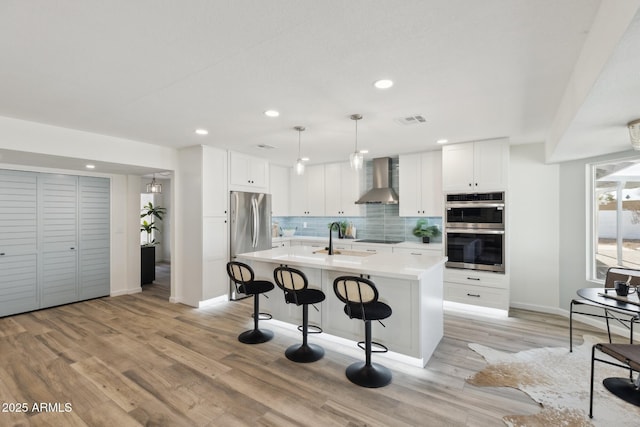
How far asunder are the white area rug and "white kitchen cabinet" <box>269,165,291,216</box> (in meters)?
4.44

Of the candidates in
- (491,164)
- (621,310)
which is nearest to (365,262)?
(621,310)

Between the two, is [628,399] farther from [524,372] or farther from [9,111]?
[9,111]

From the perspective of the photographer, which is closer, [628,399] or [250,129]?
[628,399]

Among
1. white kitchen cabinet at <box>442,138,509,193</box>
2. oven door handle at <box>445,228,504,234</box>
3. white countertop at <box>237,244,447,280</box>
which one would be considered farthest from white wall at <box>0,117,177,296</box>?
oven door handle at <box>445,228,504,234</box>

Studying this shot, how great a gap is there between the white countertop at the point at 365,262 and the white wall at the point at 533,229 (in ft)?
7.02

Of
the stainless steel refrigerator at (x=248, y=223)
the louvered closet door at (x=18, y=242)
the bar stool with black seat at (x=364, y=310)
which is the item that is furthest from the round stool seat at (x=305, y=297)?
the louvered closet door at (x=18, y=242)

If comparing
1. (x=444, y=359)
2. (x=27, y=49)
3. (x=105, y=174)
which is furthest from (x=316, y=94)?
(x=105, y=174)

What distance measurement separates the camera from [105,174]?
17.2ft

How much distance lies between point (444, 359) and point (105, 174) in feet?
19.7

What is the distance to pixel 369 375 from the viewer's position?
261 cm

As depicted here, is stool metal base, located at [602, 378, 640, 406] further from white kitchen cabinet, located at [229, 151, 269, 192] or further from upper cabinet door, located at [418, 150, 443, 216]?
white kitchen cabinet, located at [229, 151, 269, 192]

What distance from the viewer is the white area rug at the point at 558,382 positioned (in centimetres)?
208

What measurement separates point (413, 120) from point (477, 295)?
9.06 feet

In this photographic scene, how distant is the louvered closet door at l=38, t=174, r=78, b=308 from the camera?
15.0 ft
